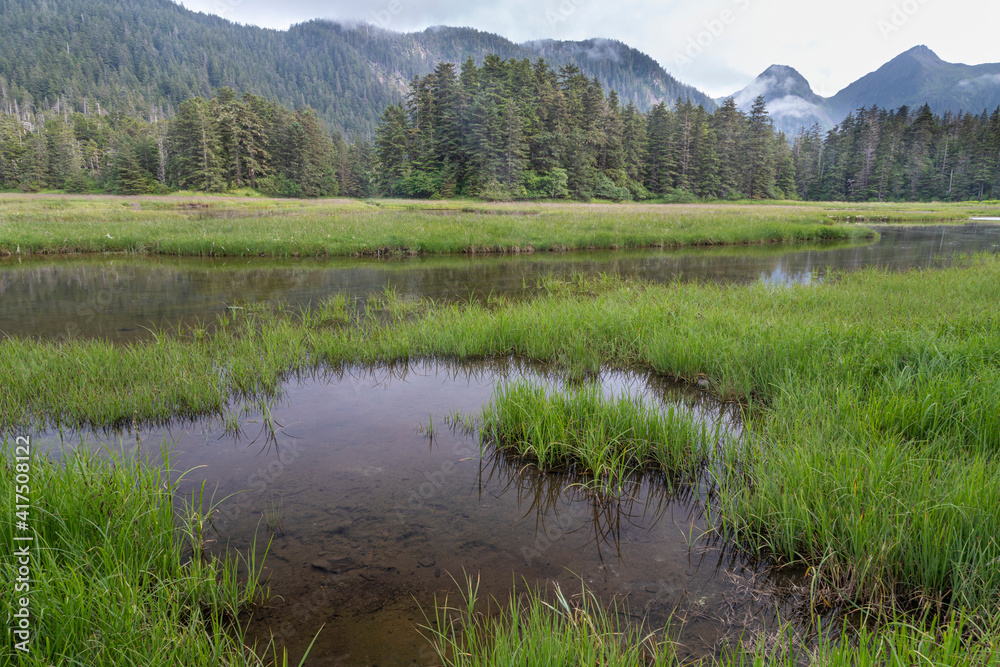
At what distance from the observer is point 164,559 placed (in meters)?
2.76

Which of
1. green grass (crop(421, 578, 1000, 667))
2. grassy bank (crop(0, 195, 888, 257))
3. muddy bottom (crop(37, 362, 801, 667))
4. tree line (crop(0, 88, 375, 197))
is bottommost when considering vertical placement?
muddy bottom (crop(37, 362, 801, 667))

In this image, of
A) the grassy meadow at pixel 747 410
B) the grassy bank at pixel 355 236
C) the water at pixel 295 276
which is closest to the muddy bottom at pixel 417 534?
the grassy meadow at pixel 747 410

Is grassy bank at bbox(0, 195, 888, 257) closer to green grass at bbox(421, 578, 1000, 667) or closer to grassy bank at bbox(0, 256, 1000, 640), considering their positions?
grassy bank at bbox(0, 256, 1000, 640)

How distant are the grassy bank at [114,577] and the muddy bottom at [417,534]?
0.97 ft

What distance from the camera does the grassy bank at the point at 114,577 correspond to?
83.7 inches

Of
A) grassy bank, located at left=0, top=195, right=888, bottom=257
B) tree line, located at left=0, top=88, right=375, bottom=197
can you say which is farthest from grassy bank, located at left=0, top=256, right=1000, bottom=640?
tree line, located at left=0, top=88, right=375, bottom=197

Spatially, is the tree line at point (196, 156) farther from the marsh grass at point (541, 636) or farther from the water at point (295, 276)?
the marsh grass at point (541, 636)

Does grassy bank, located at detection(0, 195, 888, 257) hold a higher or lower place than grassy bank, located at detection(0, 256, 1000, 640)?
higher

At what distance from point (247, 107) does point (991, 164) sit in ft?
370

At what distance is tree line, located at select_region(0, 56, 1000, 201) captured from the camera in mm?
60188

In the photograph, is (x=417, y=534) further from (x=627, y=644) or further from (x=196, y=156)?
(x=196, y=156)

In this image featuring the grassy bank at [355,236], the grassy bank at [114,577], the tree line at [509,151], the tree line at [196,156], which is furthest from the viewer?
the tree line at [196,156]

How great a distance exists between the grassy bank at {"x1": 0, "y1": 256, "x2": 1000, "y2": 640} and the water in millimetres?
2023

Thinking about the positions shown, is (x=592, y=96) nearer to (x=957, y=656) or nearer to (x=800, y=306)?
(x=800, y=306)
